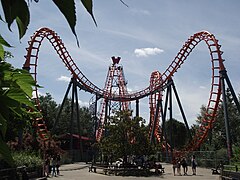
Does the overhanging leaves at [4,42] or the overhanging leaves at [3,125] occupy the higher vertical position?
the overhanging leaves at [4,42]

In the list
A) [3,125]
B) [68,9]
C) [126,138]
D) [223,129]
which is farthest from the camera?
[223,129]

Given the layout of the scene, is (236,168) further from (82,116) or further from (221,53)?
(82,116)

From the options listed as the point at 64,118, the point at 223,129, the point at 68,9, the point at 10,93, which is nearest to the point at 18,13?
the point at 68,9

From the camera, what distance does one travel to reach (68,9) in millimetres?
780

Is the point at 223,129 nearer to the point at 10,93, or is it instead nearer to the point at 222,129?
the point at 222,129

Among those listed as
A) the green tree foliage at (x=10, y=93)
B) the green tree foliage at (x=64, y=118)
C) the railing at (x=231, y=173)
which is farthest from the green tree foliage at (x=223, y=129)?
the green tree foliage at (x=10, y=93)

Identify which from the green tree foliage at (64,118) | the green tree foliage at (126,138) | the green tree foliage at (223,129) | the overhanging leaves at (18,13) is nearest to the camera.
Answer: the overhanging leaves at (18,13)

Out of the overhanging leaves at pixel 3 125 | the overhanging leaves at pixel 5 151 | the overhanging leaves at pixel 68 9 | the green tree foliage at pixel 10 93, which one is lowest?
the overhanging leaves at pixel 5 151

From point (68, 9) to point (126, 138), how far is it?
26417mm

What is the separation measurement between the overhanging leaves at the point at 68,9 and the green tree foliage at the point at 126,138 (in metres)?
25.9

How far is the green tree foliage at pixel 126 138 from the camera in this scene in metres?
26.5

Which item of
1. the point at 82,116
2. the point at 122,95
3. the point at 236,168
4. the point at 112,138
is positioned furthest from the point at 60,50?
the point at 82,116

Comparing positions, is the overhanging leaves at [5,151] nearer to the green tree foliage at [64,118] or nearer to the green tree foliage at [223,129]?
the green tree foliage at [223,129]

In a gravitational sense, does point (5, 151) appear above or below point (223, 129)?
below
